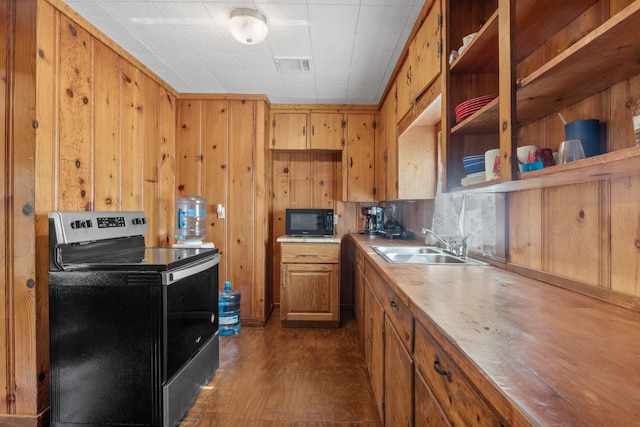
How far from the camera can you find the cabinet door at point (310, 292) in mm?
2936

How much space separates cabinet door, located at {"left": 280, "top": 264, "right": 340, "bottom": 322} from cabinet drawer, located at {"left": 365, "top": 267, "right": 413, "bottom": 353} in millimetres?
1315

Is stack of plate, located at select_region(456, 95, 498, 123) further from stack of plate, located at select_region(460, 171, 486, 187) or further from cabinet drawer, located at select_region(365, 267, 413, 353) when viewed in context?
cabinet drawer, located at select_region(365, 267, 413, 353)

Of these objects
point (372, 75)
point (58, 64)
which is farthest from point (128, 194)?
point (372, 75)

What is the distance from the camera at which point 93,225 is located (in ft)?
5.54

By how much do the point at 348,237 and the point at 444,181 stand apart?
2.18 meters

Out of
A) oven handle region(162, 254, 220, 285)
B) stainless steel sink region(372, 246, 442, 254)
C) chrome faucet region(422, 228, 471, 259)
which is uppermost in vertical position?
chrome faucet region(422, 228, 471, 259)

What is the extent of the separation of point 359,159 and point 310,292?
1509 mm

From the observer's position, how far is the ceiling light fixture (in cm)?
175

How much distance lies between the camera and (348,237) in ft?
11.6

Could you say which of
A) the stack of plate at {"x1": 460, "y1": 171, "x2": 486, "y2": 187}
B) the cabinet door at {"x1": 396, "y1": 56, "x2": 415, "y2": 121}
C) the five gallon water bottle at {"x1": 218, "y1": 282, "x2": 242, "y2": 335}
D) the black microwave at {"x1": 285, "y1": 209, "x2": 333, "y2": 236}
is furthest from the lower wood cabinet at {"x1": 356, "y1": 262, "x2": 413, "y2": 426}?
the five gallon water bottle at {"x1": 218, "y1": 282, "x2": 242, "y2": 335}

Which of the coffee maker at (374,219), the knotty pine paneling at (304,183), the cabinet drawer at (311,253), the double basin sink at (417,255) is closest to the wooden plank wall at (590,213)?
the double basin sink at (417,255)

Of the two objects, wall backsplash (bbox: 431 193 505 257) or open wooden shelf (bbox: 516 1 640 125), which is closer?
open wooden shelf (bbox: 516 1 640 125)

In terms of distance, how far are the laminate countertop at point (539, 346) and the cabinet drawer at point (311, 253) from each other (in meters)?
1.86

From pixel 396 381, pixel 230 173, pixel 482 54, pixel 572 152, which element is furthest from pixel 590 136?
pixel 230 173
